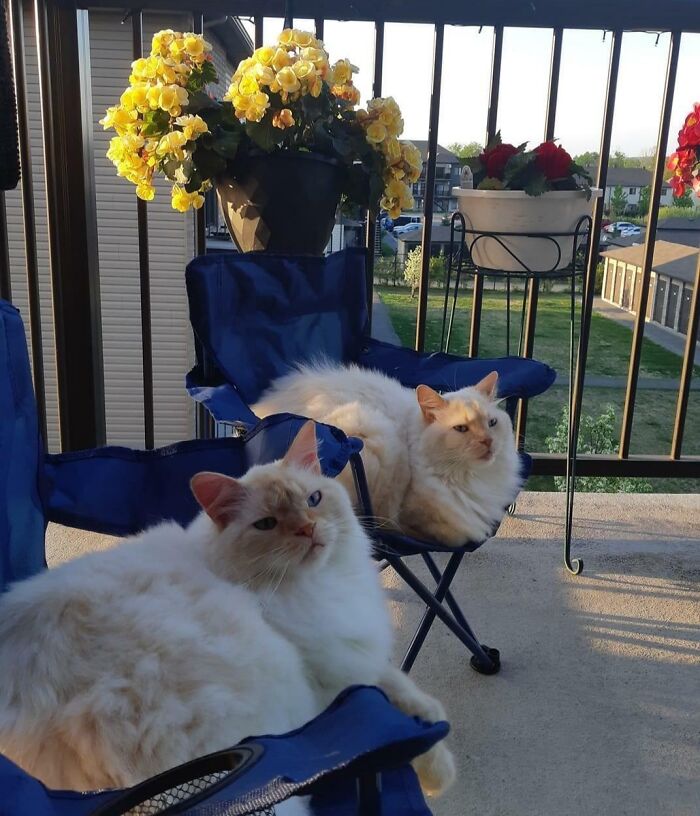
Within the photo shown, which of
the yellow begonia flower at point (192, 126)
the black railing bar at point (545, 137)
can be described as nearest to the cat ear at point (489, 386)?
the black railing bar at point (545, 137)

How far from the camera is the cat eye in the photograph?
1.05 meters

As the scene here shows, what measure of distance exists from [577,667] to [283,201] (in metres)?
1.41

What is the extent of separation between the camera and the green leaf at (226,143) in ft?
6.28

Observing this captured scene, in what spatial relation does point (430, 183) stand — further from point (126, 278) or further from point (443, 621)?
point (126, 278)

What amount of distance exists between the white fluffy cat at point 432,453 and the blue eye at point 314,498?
17.4 inches

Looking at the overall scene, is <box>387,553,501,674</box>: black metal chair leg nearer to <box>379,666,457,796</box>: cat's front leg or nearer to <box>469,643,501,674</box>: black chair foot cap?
<box>469,643,501,674</box>: black chair foot cap

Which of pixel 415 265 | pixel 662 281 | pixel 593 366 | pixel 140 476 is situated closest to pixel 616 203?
pixel 415 265

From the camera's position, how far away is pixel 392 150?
2020mm

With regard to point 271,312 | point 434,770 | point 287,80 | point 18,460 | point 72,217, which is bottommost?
point 434,770

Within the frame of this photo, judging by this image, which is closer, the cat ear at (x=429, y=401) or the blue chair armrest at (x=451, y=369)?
the cat ear at (x=429, y=401)

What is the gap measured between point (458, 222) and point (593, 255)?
1.69 ft

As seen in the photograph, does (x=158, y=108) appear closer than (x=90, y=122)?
Yes

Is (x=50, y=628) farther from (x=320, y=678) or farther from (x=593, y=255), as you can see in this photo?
(x=593, y=255)

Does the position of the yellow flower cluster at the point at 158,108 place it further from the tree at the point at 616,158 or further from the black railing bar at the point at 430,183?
the tree at the point at 616,158
